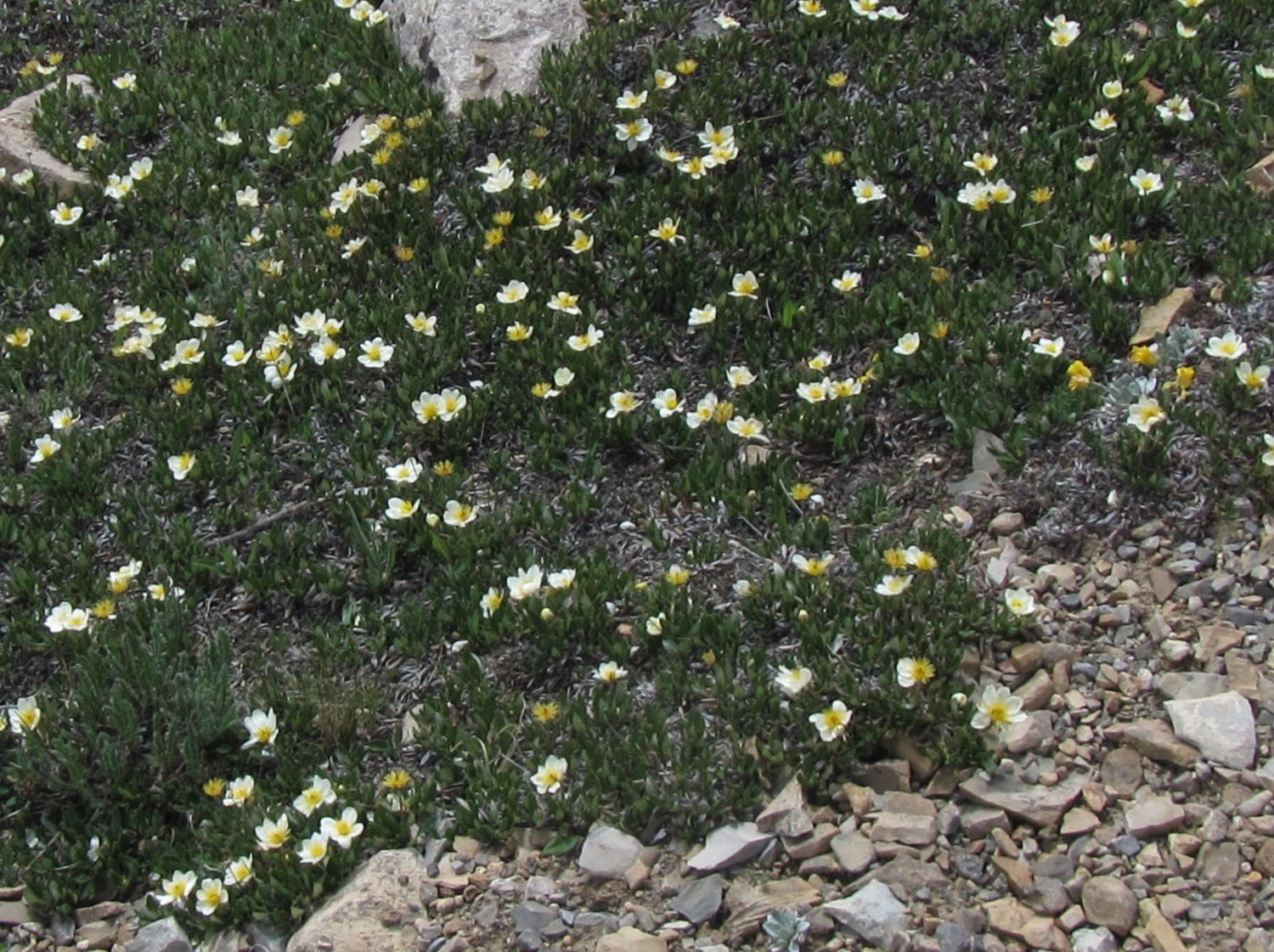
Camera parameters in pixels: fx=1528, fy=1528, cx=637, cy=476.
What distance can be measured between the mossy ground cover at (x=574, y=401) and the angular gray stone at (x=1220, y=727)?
0.50 meters

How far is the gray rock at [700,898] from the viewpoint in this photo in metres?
3.50

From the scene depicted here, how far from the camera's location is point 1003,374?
479 centimetres

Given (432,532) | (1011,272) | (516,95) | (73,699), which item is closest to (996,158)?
(1011,272)

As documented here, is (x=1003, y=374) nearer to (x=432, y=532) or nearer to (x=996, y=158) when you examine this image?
(x=996, y=158)

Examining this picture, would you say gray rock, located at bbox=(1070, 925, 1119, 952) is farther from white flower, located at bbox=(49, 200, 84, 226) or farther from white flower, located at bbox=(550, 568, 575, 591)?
white flower, located at bbox=(49, 200, 84, 226)

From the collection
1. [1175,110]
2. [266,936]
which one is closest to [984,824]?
[266,936]

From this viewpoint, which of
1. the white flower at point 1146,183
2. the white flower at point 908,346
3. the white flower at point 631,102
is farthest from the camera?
the white flower at point 631,102

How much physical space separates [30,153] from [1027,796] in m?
5.29

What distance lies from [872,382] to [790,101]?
160 cm

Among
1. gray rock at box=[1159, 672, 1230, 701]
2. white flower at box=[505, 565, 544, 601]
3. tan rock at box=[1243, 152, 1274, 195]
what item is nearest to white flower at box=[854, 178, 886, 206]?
tan rock at box=[1243, 152, 1274, 195]

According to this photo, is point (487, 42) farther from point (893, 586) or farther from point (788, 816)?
point (788, 816)

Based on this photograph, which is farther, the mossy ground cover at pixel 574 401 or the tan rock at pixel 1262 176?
the tan rock at pixel 1262 176

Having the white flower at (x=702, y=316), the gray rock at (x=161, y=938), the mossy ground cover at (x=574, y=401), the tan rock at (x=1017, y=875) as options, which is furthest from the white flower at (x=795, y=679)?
the white flower at (x=702, y=316)

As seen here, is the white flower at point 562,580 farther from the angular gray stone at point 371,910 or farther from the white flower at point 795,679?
the angular gray stone at point 371,910
